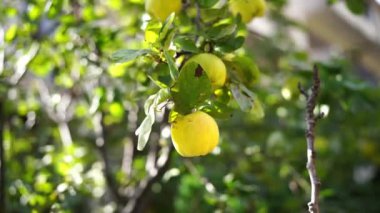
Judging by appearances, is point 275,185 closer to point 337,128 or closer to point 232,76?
point 337,128

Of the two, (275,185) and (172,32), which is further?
(275,185)

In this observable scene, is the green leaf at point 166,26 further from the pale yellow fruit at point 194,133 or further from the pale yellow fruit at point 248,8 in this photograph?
the pale yellow fruit at point 248,8

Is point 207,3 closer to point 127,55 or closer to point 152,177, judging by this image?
point 127,55

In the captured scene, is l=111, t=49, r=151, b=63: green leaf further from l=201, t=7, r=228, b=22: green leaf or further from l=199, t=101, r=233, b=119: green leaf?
l=201, t=7, r=228, b=22: green leaf

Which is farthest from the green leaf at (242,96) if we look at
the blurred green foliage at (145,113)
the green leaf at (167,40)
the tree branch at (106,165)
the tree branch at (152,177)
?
the tree branch at (106,165)

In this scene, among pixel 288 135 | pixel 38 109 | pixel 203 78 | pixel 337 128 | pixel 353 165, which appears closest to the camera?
pixel 203 78

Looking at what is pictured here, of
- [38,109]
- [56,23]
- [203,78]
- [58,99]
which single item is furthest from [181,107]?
[38,109]
